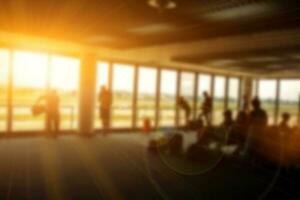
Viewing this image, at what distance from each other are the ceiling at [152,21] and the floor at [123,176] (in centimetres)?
299

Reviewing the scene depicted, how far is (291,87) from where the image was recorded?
50.1 feet

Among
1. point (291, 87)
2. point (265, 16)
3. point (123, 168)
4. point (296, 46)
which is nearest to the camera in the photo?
point (265, 16)

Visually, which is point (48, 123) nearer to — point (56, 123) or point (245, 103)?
point (56, 123)

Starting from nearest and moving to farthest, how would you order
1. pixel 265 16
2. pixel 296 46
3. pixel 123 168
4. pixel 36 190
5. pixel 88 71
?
pixel 36 190
pixel 265 16
pixel 123 168
pixel 296 46
pixel 88 71

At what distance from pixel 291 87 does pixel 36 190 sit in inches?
559

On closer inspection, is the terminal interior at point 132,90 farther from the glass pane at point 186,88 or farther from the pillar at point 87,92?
the glass pane at point 186,88

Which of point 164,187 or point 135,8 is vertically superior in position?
point 135,8

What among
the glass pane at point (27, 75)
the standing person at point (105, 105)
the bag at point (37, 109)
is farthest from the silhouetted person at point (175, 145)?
the glass pane at point (27, 75)

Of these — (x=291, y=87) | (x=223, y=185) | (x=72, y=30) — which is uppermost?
(x=72, y=30)

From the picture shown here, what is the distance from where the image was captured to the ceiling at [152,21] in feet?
15.9

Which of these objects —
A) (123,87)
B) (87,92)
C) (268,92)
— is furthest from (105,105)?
(268,92)

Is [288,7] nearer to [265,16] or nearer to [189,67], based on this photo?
[265,16]

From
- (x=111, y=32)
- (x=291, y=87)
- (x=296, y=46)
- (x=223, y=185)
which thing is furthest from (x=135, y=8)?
(x=291, y=87)

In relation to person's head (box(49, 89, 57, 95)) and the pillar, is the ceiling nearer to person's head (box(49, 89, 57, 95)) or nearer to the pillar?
the pillar
